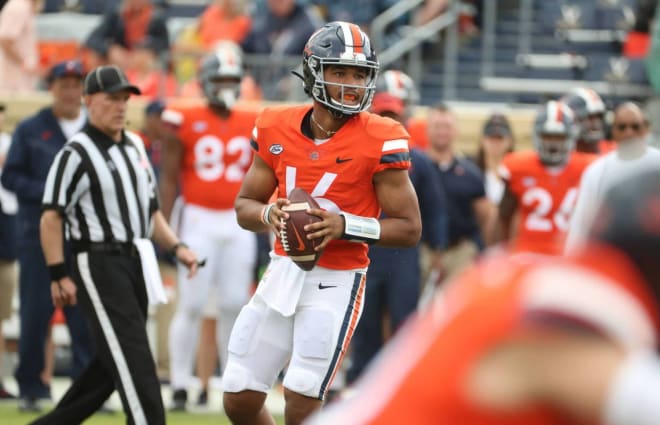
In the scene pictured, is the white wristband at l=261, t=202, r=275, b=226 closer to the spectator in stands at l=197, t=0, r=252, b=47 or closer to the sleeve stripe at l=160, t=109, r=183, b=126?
the sleeve stripe at l=160, t=109, r=183, b=126

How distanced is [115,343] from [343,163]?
1459 mm

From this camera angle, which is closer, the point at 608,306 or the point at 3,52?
the point at 608,306

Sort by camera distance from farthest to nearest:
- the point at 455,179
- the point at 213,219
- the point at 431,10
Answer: the point at 431,10
the point at 455,179
the point at 213,219

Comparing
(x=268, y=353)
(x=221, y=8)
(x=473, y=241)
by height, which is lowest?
(x=473, y=241)

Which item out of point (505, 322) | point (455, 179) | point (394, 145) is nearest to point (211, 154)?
point (455, 179)

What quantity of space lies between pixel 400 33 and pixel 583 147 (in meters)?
4.78

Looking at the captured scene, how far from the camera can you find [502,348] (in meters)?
1.97

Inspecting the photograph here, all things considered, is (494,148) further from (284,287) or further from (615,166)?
(284,287)

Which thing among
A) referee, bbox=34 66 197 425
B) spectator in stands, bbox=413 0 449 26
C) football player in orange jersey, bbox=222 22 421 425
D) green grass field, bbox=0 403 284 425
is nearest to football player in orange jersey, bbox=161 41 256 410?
green grass field, bbox=0 403 284 425

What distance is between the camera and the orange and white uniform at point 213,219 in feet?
28.5

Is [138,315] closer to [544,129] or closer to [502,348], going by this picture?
[544,129]

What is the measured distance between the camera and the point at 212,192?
8.78 metres

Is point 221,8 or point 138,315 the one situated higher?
point 221,8

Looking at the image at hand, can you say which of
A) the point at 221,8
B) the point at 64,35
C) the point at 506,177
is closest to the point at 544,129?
the point at 506,177
